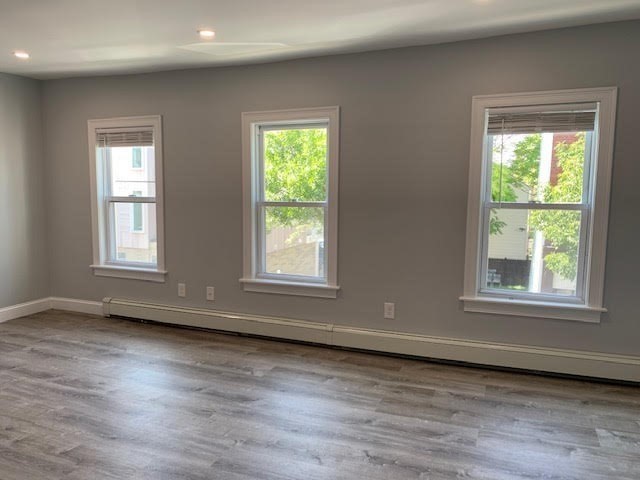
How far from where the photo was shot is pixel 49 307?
512 cm

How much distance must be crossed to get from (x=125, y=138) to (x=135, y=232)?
0.96 metres

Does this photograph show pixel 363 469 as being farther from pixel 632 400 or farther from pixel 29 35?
pixel 29 35

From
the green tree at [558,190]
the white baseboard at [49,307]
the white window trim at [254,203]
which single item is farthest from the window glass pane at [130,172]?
the green tree at [558,190]

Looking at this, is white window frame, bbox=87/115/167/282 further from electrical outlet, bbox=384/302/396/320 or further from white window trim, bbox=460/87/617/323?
white window trim, bbox=460/87/617/323

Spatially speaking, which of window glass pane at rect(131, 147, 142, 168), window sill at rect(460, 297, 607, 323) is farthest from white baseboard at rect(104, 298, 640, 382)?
window glass pane at rect(131, 147, 142, 168)

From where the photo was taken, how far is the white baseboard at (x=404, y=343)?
326 centimetres

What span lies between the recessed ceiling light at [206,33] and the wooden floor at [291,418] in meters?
2.45

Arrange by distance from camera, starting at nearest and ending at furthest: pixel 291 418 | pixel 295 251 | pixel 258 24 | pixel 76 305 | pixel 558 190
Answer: pixel 291 418
pixel 258 24
pixel 558 190
pixel 295 251
pixel 76 305

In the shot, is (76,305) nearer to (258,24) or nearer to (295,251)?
(295,251)

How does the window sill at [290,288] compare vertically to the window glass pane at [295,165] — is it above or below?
below

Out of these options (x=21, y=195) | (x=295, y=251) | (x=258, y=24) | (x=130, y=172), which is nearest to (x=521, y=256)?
(x=295, y=251)

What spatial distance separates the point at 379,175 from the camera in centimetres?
371

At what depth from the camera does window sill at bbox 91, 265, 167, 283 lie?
462cm

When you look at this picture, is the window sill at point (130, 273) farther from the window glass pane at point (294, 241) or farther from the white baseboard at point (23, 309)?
the window glass pane at point (294, 241)
